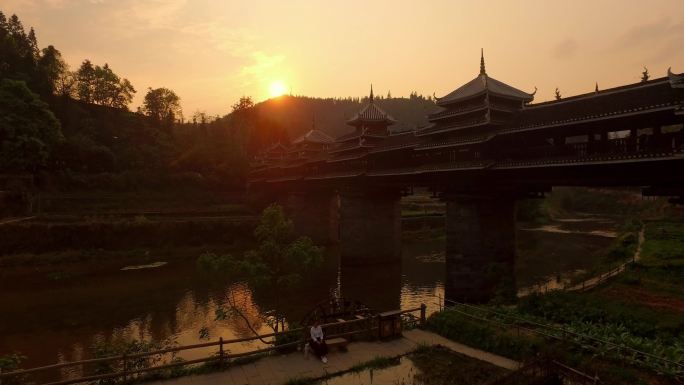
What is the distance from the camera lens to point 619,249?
3700cm

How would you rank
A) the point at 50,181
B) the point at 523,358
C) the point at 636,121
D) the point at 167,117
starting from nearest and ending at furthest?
the point at 523,358 < the point at 636,121 < the point at 50,181 < the point at 167,117

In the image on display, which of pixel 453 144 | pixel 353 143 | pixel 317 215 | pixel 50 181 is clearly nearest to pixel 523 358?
pixel 453 144

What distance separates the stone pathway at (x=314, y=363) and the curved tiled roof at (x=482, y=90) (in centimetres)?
1670

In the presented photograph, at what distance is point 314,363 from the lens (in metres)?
12.8

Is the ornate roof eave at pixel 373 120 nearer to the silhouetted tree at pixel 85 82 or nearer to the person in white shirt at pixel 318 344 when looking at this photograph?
the person in white shirt at pixel 318 344

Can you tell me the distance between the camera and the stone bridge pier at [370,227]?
132ft

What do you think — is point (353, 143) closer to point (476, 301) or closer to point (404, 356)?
point (476, 301)

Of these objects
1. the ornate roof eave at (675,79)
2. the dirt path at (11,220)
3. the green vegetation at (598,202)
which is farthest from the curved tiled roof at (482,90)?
the green vegetation at (598,202)

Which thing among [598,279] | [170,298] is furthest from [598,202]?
[170,298]

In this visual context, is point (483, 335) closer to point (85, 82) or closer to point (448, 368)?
point (448, 368)

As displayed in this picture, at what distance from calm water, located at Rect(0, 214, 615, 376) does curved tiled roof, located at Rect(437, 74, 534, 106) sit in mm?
13709

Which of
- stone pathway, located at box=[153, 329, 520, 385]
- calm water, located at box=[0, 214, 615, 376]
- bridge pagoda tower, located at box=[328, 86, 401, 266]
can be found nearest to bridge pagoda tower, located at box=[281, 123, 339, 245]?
calm water, located at box=[0, 214, 615, 376]

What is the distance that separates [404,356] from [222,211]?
53.4 metres

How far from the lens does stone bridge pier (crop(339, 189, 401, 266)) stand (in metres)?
40.2
